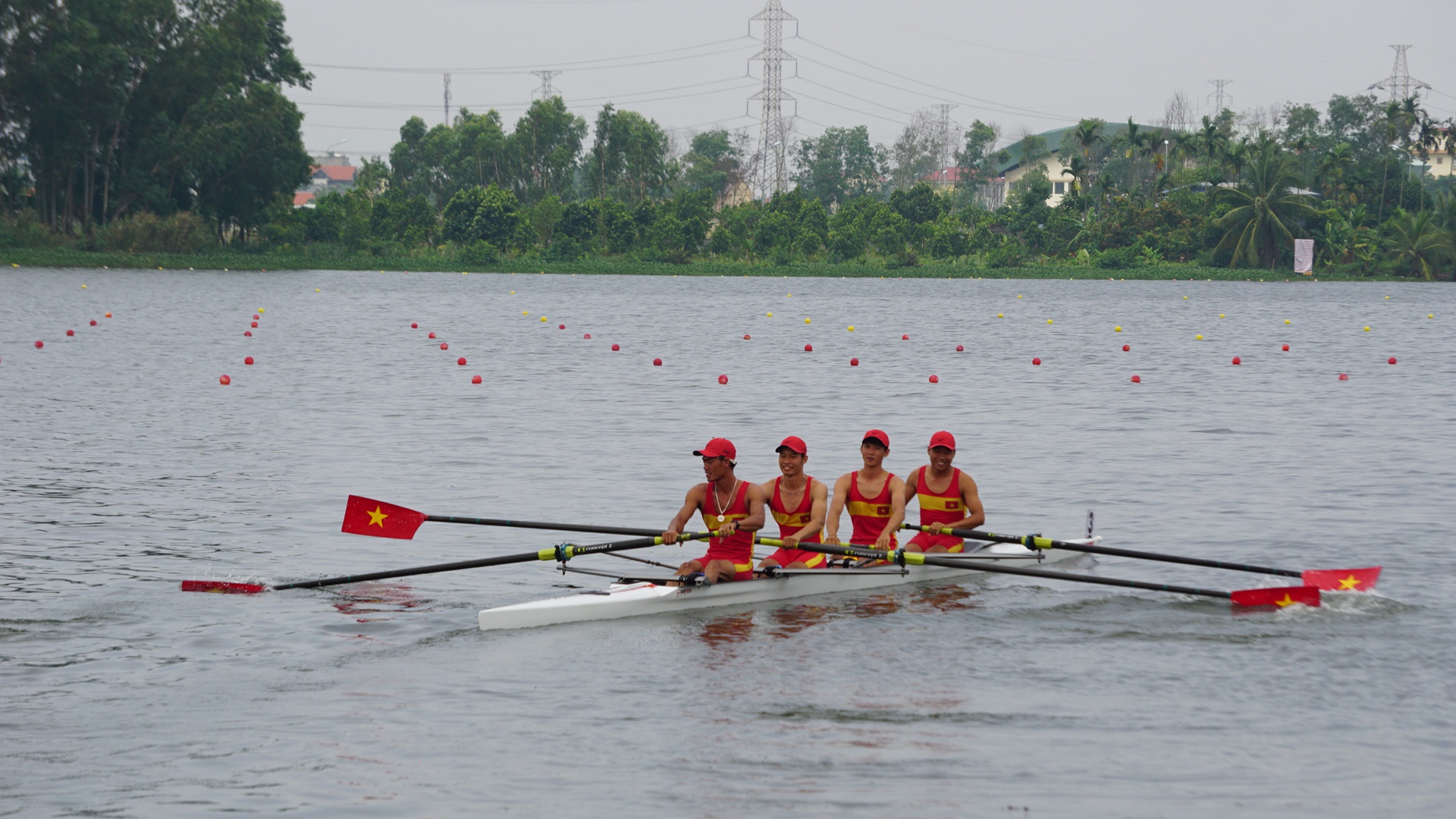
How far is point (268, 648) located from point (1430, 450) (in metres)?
18.6

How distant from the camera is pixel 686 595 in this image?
39.9 ft

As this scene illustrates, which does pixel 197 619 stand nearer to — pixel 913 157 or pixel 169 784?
pixel 169 784

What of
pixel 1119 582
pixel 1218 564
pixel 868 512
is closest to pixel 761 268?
pixel 868 512

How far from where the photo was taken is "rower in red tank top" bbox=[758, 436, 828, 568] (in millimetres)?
12844

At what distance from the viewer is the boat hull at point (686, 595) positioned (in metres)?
11.6

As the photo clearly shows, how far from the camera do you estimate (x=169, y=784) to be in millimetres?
8094

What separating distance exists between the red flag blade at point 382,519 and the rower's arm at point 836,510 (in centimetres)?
398

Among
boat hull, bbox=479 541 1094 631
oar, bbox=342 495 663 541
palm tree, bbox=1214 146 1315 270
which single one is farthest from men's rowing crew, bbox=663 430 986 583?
palm tree, bbox=1214 146 1315 270

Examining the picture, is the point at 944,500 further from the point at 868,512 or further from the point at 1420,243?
the point at 1420,243

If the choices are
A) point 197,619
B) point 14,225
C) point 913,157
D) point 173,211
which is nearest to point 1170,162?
point 913,157

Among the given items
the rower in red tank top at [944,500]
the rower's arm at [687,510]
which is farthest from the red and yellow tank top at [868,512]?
the rower's arm at [687,510]

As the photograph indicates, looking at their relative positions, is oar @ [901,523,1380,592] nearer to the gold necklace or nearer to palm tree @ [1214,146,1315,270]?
the gold necklace

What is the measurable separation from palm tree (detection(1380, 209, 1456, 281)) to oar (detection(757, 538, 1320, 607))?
87.9 meters

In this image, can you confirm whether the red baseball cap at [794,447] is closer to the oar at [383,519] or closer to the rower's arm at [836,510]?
the rower's arm at [836,510]
